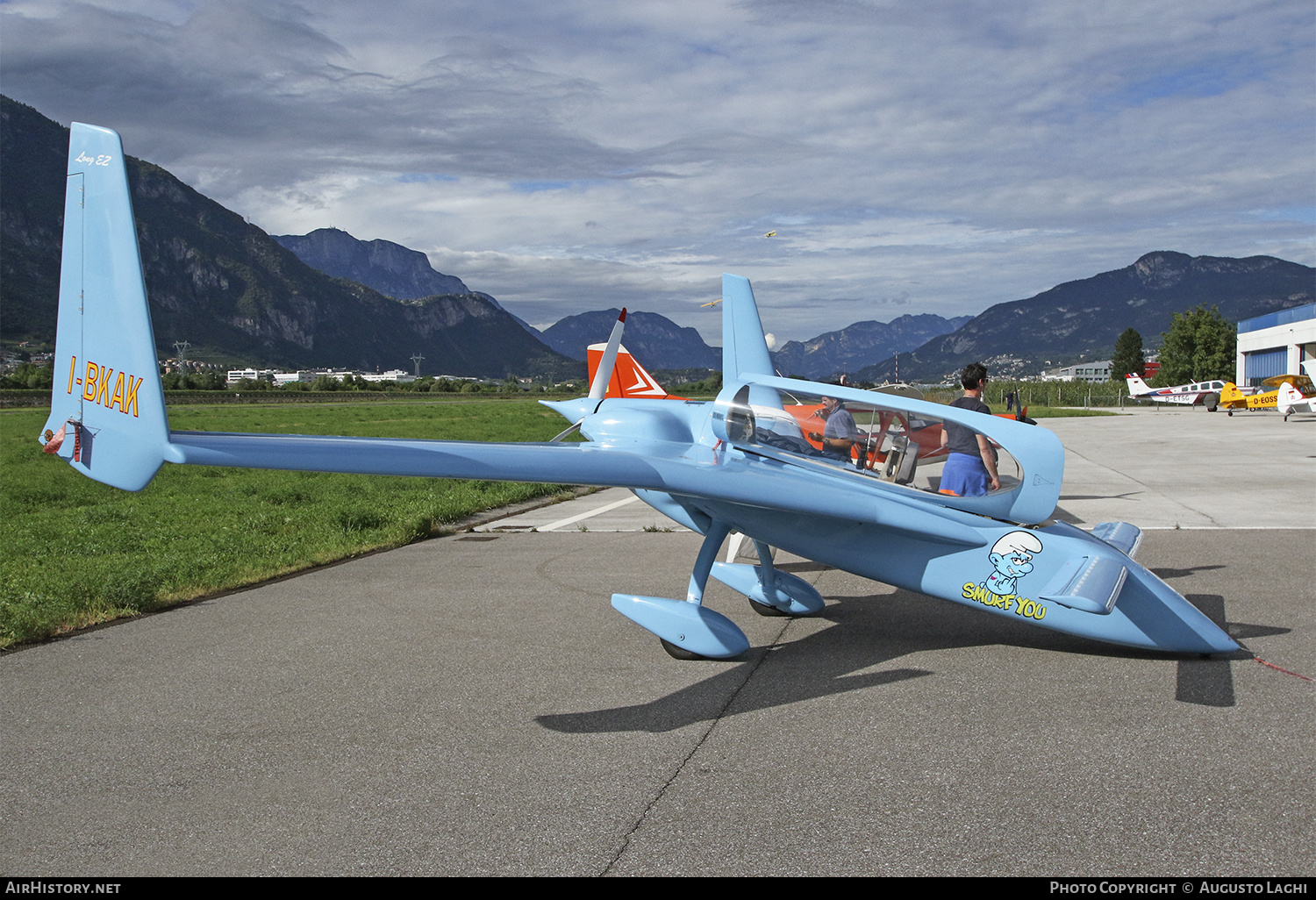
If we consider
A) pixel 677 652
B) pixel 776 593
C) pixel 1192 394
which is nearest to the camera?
pixel 677 652

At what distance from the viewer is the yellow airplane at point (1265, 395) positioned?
38.4 metres

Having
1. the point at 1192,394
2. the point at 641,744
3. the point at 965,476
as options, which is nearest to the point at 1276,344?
the point at 1192,394

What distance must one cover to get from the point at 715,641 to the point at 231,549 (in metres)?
7.49

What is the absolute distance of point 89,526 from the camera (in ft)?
43.0

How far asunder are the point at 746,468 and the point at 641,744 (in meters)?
2.22

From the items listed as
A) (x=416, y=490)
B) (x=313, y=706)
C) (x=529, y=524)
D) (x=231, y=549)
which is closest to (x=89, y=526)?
(x=231, y=549)

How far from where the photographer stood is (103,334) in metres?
5.08

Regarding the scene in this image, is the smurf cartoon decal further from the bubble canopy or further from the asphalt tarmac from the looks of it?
the asphalt tarmac

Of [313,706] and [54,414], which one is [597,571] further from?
[54,414]

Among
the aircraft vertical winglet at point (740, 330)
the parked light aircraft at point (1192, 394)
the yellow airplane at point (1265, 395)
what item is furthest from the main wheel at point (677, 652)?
the parked light aircraft at point (1192, 394)

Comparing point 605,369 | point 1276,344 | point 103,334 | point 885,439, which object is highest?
point 1276,344

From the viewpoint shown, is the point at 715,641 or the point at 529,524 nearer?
the point at 715,641

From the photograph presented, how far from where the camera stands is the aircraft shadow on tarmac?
5.09 m

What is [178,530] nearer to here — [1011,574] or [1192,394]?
[1011,574]
